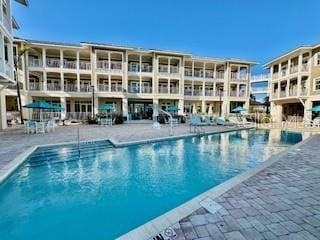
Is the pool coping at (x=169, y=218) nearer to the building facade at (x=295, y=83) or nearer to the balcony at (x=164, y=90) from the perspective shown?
the balcony at (x=164, y=90)

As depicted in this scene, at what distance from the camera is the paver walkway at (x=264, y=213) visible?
2.60 meters

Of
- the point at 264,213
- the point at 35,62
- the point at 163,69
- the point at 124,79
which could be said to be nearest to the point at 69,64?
the point at 35,62

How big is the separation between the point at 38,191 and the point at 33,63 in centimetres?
1850

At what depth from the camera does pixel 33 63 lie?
19.1m

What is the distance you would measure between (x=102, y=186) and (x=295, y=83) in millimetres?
26093

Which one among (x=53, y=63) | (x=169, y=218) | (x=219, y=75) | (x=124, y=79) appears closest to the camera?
(x=169, y=218)

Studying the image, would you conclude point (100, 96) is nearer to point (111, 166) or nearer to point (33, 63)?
point (33, 63)

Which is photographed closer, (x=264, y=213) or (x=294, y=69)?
(x=264, y=213)

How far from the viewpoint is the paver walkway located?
2602mm

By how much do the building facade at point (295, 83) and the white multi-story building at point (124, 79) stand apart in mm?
3604

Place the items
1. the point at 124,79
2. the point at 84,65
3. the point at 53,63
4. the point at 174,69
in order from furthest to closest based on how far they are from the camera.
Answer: the point at 174,69 → the point at 124,79 → the point at 84,65 → the point at 53,63

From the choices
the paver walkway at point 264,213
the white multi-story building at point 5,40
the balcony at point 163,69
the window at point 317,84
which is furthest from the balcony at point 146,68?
the paver walkway at point 264,213

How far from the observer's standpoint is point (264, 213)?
311cm

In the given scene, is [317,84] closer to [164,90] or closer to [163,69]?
[164,90]
